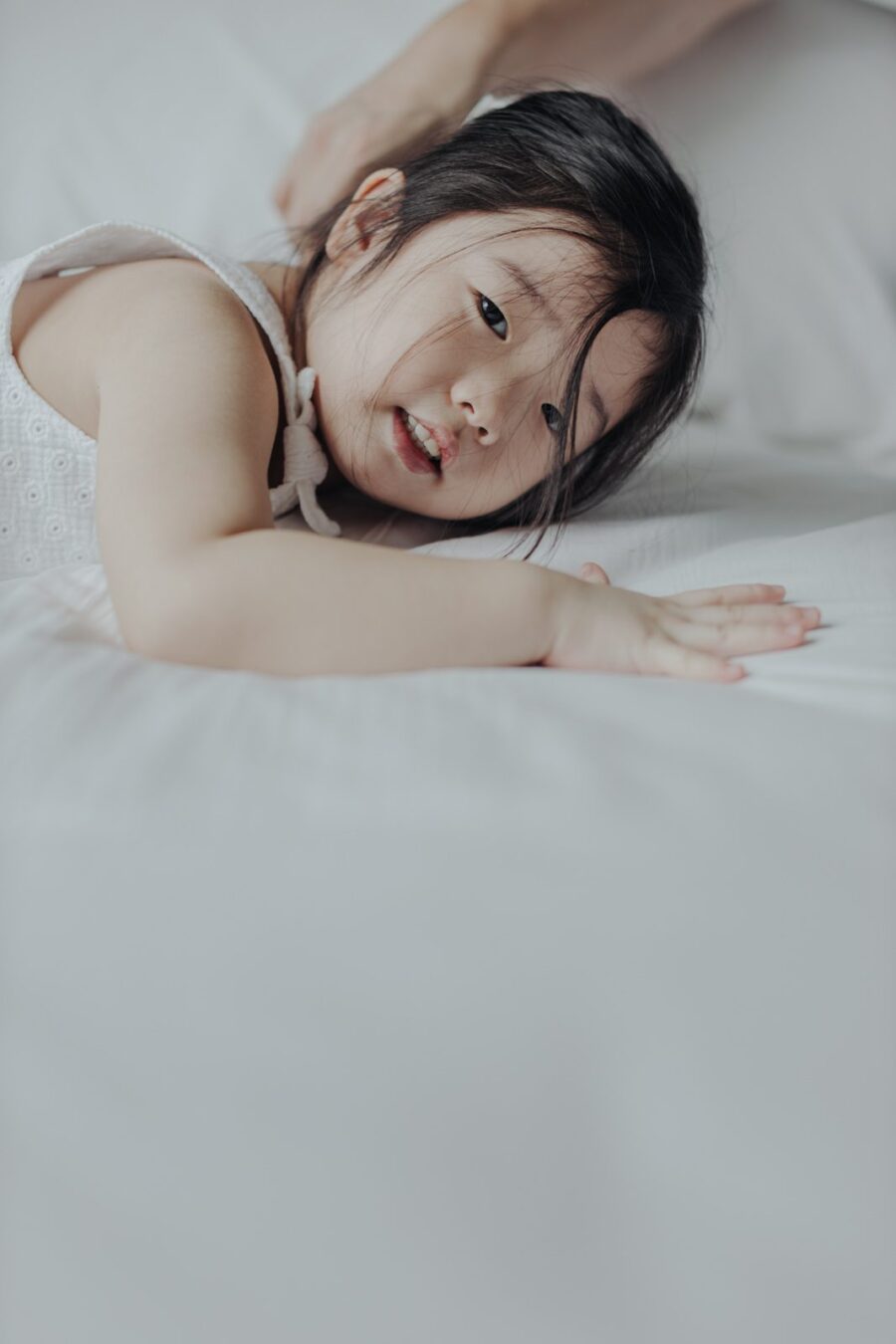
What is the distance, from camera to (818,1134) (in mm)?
399

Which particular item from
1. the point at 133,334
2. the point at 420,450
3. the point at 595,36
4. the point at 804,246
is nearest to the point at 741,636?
the point at 420,450

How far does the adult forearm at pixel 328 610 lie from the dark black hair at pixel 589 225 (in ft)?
0.82

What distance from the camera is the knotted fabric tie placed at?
35.1 inches

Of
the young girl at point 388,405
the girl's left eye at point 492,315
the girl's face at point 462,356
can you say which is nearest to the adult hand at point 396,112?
the young girl at point 388,405

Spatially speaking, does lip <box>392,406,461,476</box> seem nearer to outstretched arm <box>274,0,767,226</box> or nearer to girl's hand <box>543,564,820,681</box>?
girl's hand <box>543,564,820,681</box>

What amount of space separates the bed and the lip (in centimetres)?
30

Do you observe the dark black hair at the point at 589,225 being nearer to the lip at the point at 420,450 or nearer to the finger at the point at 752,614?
the lip at the point at 420,450

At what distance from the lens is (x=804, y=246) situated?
1.24 m

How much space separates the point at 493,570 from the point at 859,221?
0.82 m

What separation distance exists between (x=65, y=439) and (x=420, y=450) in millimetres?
245

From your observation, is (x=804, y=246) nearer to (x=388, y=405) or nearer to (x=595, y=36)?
(x=595, y=36)

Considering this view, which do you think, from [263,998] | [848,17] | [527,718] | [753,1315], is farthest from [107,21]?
[753,1315]

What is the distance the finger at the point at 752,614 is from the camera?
2.15ft

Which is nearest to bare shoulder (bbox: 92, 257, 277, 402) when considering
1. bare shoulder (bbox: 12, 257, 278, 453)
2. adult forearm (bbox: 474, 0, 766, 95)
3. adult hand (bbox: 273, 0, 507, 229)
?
bare shoulder (bbox: 12, 257, 278, 453)
